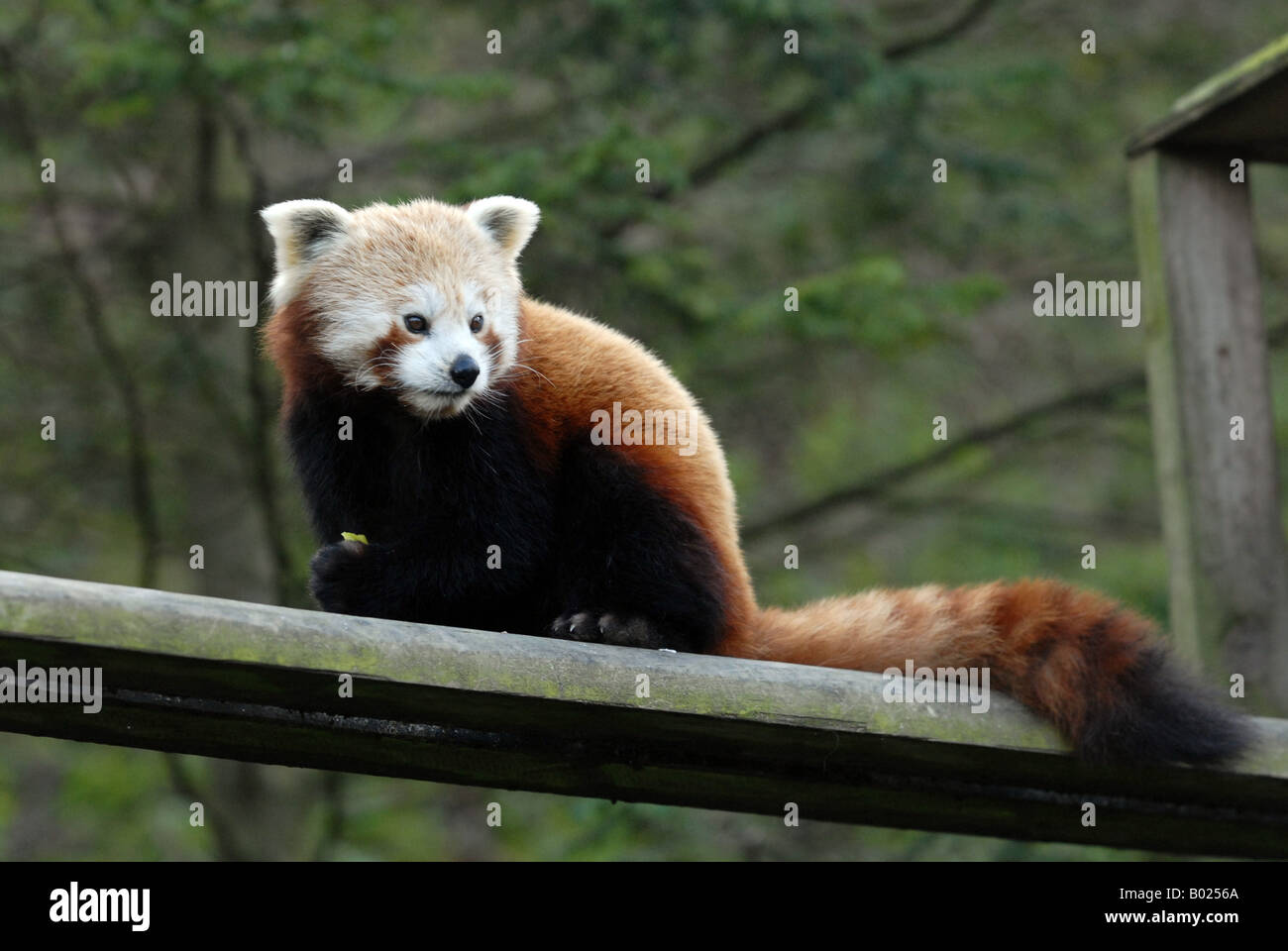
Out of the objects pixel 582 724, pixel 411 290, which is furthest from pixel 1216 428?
pixel 411 290

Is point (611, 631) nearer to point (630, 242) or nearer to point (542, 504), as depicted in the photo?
point (542, 504)

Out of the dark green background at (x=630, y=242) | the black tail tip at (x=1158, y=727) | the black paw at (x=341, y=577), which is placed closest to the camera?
the black tail tip at (x=1158, y=727)

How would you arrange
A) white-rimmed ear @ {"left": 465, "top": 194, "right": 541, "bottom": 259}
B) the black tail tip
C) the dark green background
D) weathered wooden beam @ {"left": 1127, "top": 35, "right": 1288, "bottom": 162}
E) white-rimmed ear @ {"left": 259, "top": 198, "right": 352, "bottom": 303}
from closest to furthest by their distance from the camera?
the black tail tip
white-rimmed ear @ {"left": 259, "top": 198, "right": 352, "bottom": 303}
white-rimmed ear @ {"left": 465, "top": 194, "right": 541, "bottom": 259}
weathered wooden beam @ {"left": 1127, "top": 35, "right": 1288, "bottom": 162}
the dark green background

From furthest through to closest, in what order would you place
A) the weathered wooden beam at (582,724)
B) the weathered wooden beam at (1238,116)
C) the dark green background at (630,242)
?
the dark green background at (630,242) < the weathered wooden beam at (1238,116) < the weathered wooden beam at (582,724)

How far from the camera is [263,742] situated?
10.8 ft

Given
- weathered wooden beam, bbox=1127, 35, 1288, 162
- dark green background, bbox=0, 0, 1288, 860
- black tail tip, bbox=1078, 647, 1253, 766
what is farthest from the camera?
dark green background, bbox=0, 0, 1288, 860

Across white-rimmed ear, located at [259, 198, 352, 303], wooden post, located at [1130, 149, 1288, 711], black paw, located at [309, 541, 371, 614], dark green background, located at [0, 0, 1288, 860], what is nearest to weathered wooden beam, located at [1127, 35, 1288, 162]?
wooden post, located at [1130, 149, 1288, 711]

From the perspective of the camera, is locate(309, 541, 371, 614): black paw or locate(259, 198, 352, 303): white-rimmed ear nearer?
locate(309, 541, 371, 614): black paw

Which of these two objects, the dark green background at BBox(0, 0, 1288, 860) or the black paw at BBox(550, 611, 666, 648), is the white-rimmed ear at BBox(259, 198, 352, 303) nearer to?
the black paw at BBox(550, 611, 666, 648)

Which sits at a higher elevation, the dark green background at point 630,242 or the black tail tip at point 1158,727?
the dark green background at point 630,242

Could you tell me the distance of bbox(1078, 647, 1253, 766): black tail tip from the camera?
3.37 metres

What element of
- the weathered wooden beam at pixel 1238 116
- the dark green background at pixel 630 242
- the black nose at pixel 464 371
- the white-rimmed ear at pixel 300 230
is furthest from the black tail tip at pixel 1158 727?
the dark green background at pixel 630 242

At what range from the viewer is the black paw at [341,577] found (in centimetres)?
351

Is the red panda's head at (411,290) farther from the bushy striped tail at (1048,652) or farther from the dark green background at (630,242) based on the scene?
the dark green background at (630,242)
